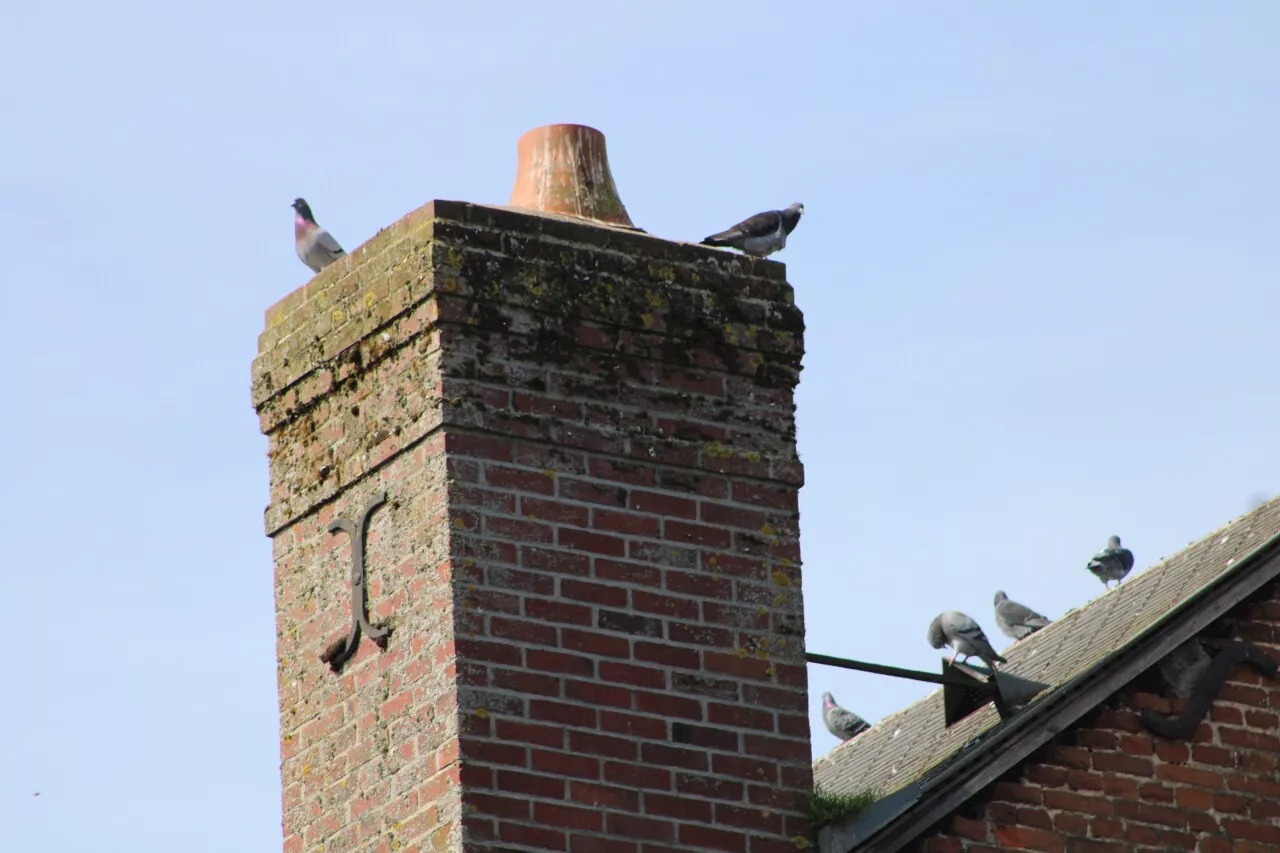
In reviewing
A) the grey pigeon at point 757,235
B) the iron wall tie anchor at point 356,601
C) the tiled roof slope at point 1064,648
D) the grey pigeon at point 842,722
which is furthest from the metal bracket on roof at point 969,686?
the grey pigeon at point 842,722

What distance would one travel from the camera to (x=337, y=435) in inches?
303

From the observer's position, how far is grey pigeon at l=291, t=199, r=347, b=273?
9.86m

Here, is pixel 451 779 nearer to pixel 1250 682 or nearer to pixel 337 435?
pixel 337 435

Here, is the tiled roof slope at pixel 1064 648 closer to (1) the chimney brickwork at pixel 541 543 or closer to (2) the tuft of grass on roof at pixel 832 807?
(2) the tuft of grass on roof at pixel 832 807

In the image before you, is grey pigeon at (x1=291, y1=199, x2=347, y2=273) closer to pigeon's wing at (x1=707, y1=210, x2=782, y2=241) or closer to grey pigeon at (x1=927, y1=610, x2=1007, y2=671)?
pigeon's wing at (x1=707, y1=210, x2=782, y2=241)

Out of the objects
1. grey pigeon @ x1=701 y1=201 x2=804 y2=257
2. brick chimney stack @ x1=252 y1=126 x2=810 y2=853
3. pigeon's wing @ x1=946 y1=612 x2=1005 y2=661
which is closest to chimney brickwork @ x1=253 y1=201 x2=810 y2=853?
brick chimney stack @ x1=252 y1=126 x2=810 y2=853

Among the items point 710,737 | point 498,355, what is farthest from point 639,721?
point 498,355

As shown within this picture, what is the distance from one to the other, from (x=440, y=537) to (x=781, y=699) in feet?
3.81

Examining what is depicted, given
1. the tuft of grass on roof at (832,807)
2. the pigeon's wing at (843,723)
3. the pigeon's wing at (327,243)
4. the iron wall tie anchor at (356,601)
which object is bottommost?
the tuft of grass on roof at (832,807)

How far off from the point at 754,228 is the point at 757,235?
43mm

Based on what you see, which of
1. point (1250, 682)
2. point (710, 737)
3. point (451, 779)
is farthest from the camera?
point (1250, 682)

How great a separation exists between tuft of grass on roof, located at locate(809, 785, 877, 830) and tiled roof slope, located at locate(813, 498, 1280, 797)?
0.62m

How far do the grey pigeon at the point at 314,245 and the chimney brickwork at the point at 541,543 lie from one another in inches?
74.6

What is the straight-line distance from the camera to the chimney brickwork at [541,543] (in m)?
6.96
